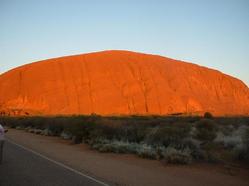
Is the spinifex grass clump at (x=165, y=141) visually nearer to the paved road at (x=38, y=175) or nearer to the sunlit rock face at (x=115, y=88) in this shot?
the paved road at (x=38, y=175)

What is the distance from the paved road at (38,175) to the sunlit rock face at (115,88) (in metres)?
79.4

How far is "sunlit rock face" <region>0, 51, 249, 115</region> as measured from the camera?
96.7 metres

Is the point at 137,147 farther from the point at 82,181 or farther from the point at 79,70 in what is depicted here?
the point at 79,70

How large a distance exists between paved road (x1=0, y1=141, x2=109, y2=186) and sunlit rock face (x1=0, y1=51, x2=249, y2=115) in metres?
79.4

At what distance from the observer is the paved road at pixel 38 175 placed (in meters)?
10.0

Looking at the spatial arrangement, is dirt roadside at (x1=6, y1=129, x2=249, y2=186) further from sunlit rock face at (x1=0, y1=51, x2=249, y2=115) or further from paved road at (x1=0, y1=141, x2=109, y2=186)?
sunlit rock face at (x1=0, y1=51, x2=249, y2=115)

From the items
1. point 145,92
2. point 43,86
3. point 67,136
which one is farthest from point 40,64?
point 67,136

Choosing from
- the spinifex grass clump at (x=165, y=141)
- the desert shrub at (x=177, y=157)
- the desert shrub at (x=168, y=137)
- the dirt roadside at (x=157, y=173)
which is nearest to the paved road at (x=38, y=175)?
the dirt roadside at (x=157, y=173)

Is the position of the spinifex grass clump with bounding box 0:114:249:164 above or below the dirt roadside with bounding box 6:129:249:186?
above

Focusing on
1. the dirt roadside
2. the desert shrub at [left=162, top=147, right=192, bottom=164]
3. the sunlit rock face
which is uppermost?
the sunlit rock face

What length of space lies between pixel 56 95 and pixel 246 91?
179 ft

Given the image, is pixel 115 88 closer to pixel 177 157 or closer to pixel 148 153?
pixel 148 153

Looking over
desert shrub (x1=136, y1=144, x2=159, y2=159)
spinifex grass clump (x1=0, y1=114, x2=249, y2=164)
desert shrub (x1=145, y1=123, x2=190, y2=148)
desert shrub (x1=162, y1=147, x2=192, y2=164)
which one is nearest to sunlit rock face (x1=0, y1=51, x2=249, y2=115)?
spinifex grass clump (x1=0, y1=114, x2=249, y2=164)

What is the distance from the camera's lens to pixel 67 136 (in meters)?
31.0
